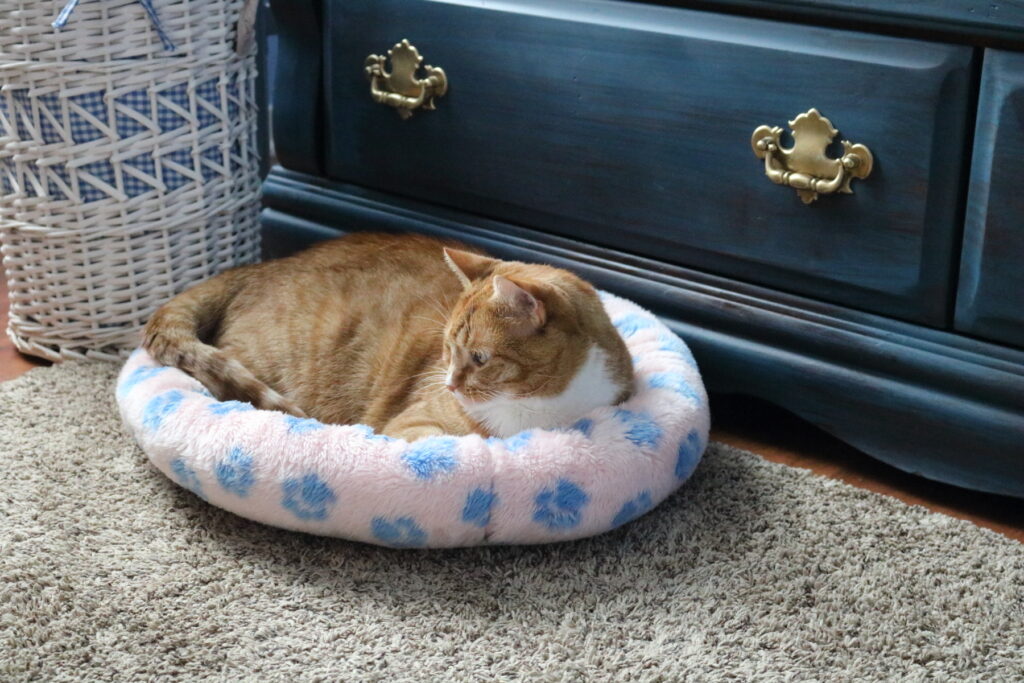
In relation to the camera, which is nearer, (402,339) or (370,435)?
(370,435)

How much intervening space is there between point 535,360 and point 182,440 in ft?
1.49

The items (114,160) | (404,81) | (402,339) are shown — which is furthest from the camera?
(404,81)

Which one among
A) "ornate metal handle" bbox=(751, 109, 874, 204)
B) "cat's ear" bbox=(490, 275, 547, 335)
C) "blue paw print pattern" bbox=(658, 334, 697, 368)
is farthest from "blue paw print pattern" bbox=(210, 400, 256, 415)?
"ornate metal handle" bbox=(751, 109, 874, 204)

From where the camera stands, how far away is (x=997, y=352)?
4.79 feet

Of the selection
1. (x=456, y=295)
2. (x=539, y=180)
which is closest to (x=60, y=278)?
(x=456, y=295)

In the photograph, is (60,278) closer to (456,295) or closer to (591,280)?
(456,295)

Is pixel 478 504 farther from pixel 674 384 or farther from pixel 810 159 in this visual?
pixel 810 159

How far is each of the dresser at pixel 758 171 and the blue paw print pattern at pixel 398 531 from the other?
1.95 feet

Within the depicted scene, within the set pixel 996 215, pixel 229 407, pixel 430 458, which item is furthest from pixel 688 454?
pixel 229 407

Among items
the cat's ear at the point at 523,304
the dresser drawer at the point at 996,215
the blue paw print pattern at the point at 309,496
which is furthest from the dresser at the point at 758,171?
the blue paw print pattern at the point at 309,496

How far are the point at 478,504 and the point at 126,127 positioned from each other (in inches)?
34.9

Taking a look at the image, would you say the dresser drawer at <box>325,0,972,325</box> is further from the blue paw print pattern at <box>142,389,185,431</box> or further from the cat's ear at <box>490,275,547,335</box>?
the blue paw print pattern at <box>142,389,185,431</box>

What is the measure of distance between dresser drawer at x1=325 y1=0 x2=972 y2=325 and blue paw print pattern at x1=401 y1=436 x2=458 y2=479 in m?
0.55

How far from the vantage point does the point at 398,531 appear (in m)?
1.35
